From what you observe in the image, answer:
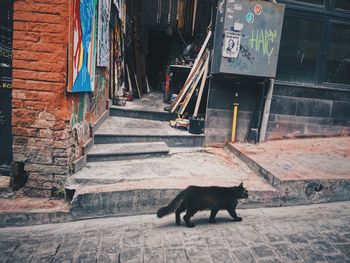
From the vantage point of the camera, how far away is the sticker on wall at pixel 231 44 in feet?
19.6

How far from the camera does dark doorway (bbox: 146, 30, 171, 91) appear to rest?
47.8 feet

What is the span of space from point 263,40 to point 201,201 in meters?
4.07

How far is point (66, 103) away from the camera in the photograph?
4.01 meters

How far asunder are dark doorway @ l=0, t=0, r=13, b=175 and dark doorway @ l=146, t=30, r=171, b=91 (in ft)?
33.8

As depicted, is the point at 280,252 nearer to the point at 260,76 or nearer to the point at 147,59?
the point at 260,76

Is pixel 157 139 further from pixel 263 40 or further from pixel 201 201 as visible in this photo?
pixel 263 40

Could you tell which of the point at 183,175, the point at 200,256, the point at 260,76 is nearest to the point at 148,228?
Answer: the point at 200,256

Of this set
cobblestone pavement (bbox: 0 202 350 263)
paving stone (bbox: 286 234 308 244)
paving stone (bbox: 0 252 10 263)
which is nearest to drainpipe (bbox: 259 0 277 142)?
cobblestone pavement (bbox: 0 202 350 263)

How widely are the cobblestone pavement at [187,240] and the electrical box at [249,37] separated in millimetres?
3288

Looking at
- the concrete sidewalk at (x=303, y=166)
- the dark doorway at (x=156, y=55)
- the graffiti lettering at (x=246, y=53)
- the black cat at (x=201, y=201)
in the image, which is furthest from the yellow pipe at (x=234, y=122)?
the dark doorway at (x=156, y=55)

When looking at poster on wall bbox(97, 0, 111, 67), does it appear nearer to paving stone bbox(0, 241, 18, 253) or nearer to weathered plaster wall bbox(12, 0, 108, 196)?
weathered plaster wall bbox(12, 0, 108, 196)

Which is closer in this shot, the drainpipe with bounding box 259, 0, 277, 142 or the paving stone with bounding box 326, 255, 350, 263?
the paving stone with bounding box 326, 255, 350, 263

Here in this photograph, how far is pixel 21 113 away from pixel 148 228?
2.37m

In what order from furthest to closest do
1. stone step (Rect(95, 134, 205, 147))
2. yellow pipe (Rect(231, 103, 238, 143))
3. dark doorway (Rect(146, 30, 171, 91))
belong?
1. dark doorway (Rect(146, 30, 171, 91))
2. yellow pipe (Rect(231, 103, 238, 143))
3. stone step (Rect(95, 134, 205, 147))
